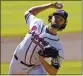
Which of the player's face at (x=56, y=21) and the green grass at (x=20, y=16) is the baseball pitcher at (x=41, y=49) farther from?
the green grass at (x=20, y=16)

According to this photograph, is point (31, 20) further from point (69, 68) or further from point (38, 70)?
point (69, 68)

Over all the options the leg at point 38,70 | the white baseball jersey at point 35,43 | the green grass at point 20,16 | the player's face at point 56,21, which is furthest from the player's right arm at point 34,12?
the green grass at point 20,16

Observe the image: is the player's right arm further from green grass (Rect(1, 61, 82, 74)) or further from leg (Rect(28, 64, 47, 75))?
green grass (Rect(1, 61, 82, 74))

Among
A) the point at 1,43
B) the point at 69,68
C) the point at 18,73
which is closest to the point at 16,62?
the point at 18,73

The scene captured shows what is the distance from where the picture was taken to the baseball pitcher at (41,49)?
4074mm

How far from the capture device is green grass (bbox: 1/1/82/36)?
850 centimetres

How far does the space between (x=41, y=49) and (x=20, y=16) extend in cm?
509

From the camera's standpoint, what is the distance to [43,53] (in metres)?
4.05

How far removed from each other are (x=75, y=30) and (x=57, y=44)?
4.23 meters

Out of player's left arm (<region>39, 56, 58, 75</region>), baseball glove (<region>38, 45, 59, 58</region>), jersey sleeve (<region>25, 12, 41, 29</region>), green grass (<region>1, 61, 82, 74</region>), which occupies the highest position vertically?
jersey sleeve (<region>25, 12, 41, 29</region>)

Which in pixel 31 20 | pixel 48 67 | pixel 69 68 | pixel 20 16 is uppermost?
pixel 31 20

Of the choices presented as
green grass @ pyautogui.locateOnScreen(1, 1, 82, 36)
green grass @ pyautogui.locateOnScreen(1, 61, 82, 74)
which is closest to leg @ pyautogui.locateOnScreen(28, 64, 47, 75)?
green grass @ pyautogui.locateOnScreen(1, 61, 82, 74)

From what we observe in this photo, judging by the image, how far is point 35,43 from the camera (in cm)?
414

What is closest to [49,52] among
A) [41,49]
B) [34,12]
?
[41,49]
